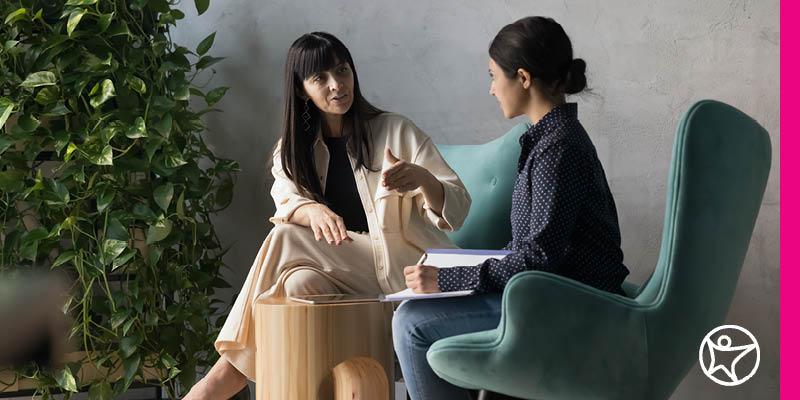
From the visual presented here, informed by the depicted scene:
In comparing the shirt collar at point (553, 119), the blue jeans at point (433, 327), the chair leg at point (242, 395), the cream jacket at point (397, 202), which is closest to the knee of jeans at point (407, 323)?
the blue jeans at point (433, 327)

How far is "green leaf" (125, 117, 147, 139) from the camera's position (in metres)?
2.76

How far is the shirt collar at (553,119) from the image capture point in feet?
5.71

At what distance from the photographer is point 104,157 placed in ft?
8.96

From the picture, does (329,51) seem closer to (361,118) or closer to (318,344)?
(361,118)

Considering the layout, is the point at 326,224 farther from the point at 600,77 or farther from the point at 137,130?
the point at 600,77

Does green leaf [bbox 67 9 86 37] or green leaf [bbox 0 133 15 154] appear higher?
green leaf [bbox 67 9 86 37]

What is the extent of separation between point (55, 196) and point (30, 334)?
0.41m

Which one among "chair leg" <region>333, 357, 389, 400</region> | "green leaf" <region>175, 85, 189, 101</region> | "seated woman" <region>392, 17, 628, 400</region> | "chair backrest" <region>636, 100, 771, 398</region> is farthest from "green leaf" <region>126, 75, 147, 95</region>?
"chair backrest" <region>636, 100, 771, 398</region>

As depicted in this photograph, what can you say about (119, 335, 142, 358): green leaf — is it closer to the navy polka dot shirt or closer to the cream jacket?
the cream jacket

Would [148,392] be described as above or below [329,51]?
below

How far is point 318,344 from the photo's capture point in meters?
2.07

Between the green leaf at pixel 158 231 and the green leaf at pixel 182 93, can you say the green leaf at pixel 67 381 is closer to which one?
the green leaf at pixel 158 231

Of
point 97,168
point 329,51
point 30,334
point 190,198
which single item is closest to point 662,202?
point 329,51

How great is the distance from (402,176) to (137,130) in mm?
1031
